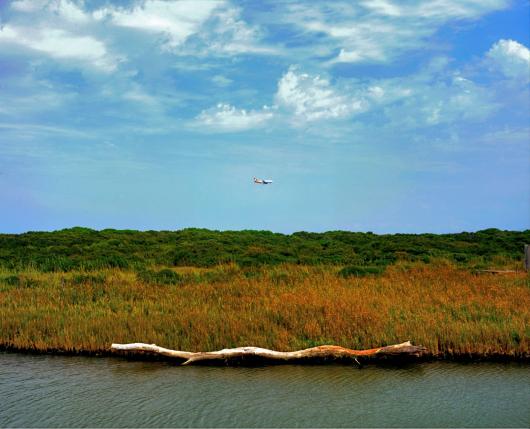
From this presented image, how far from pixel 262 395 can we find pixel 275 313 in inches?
152

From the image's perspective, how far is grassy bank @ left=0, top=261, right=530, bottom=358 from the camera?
1065 cm

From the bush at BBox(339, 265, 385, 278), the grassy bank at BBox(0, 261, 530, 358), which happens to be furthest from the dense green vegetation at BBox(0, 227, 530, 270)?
the bush at BBox(339, 265, 385, 278)

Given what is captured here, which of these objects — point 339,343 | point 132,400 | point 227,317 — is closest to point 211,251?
point 227,317

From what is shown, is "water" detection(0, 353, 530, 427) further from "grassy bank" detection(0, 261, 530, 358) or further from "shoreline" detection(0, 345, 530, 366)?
"grassy bank" detection(0, 261, 530, 358)

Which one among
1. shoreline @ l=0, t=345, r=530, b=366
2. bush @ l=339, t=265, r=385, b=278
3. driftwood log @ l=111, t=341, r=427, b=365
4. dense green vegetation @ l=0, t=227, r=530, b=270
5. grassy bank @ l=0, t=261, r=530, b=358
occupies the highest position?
dense green vegetation @ l=0, t=227, r=530, b=270

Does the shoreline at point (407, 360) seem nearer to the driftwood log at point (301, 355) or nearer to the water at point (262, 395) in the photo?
the driftwood log at point (301, 355)

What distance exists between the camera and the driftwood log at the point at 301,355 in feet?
32.3

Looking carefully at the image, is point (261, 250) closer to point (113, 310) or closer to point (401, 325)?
point (113, 310)

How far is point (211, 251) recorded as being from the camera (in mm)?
29781

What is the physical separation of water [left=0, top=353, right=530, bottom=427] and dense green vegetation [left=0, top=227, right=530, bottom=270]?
933cm

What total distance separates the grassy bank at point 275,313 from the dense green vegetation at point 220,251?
385 cm

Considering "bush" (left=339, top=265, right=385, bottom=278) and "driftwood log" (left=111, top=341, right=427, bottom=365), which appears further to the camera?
"bush" (left=339, top=265, right=385, bottom=278)

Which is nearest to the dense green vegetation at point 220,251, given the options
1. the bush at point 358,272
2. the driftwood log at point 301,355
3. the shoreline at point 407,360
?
the bush at point 358,272

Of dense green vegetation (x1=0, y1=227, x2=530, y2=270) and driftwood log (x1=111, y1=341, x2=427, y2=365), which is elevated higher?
dense green vegetation (x1=0, y1=227, x2=530, y2=270)
